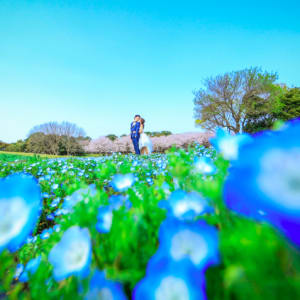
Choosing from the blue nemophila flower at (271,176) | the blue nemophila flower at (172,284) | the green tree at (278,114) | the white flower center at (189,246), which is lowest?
the blue nemophila flower at (172,284)

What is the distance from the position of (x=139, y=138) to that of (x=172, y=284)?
12.3m

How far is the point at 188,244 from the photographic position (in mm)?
424

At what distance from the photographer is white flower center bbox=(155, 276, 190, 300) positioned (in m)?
0.36

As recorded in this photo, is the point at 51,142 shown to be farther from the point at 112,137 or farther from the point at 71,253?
the point at 71,253

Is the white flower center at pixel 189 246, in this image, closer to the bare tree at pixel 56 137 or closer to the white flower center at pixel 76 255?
the white flower center at pixel 76 255

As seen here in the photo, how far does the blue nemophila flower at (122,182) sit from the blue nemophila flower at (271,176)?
58cm

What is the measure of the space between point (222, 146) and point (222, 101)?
21.9 metres

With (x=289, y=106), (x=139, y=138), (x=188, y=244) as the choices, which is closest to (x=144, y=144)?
(x=139, y=138)

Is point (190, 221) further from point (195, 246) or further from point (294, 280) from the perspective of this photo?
point (294, 280)

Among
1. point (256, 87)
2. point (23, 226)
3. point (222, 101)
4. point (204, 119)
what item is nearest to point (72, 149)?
point (204, 119)

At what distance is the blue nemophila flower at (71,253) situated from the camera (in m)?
0.48

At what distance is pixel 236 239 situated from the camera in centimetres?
31

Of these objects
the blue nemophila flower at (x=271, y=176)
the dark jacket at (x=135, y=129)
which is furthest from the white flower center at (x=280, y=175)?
the dark jacket at (x=135, y=129)

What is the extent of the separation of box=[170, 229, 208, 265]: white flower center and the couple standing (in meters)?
11.8
